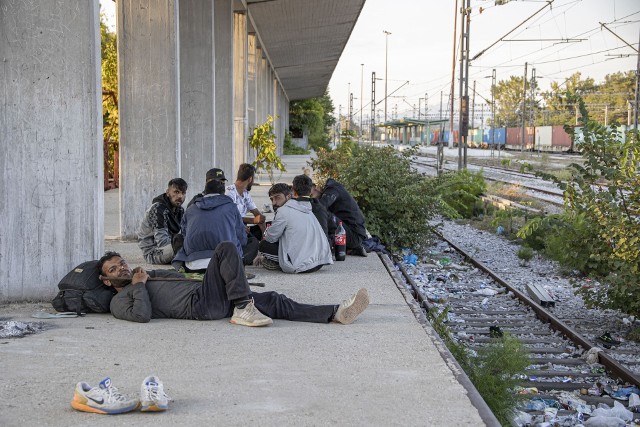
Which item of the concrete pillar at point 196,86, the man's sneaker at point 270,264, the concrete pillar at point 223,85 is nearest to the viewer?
the man's sneaker at point 270,264

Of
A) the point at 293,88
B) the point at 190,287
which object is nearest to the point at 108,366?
the point at 190,287

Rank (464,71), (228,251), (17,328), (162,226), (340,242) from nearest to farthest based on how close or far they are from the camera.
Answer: (17,328) → (228,251) → (162,226) → (340,242) → (464,71)

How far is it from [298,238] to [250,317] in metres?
3.03

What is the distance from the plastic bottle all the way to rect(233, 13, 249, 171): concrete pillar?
13.8m

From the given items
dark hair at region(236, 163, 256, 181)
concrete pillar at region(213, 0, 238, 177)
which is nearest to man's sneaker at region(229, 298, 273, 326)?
dark hair at region(236, 163, 256, 181)

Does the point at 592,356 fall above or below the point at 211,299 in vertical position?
below

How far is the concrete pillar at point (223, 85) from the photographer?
21234 mm

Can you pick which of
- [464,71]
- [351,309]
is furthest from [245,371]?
[464,71]

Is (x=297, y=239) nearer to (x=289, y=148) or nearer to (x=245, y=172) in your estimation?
(x=245, y=172)

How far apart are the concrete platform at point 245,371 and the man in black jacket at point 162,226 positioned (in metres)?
2.30

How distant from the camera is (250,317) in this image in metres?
7.13

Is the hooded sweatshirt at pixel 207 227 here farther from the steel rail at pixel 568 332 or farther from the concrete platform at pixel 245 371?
the steel rail at pixel 568 332

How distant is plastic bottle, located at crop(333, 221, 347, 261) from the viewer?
455 inches

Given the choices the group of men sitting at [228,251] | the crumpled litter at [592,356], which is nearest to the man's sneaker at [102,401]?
the group of men sitting at [228,251]
